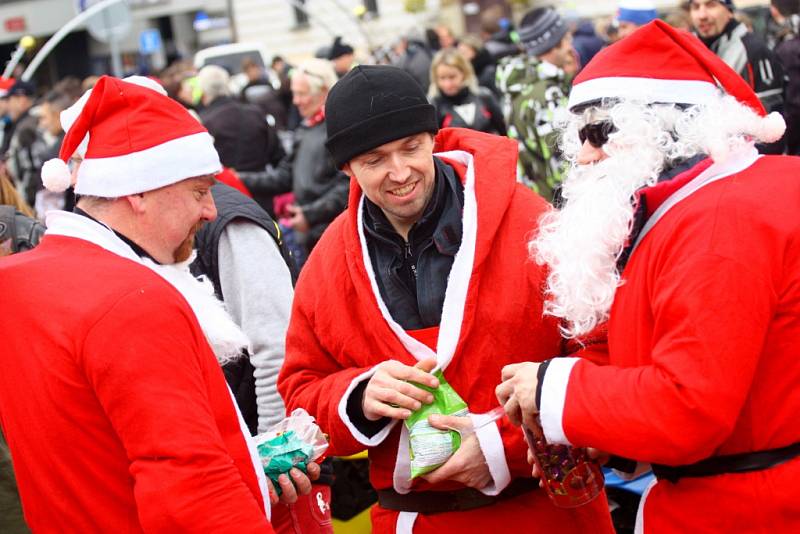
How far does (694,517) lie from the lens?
2.33 metres

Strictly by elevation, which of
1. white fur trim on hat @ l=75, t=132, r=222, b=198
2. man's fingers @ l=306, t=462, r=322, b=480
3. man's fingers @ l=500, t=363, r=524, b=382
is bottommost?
man's fingers @ l=306, t=462, r=322, b=480

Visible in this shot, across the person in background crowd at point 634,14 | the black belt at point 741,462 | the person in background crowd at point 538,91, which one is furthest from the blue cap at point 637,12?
the black belt at point 741,462

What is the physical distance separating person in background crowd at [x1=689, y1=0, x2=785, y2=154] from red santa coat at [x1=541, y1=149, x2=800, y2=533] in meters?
4.32

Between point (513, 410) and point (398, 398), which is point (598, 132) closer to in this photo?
point (513, 410)

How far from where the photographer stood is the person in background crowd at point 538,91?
6918 mm

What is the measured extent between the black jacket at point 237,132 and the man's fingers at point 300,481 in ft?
17.9

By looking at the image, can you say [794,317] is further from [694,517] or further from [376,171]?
[376,171]

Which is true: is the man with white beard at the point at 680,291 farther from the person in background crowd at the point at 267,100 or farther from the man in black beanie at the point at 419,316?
the person in background crowd at the point at 267,100

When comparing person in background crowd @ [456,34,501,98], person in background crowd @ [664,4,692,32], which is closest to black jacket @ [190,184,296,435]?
person in background crowd @ [664,4,692,32]

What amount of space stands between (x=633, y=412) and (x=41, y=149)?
1055cm

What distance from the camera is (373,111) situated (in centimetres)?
297

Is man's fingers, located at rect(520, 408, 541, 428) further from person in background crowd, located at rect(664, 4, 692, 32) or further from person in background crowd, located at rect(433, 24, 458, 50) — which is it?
person in background crowd, located at rect(433, 24, 458, 50)

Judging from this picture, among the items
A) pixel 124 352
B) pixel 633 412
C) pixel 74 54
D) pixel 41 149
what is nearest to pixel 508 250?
pixel 633 412

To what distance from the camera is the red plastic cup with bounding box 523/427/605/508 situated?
2611mm
